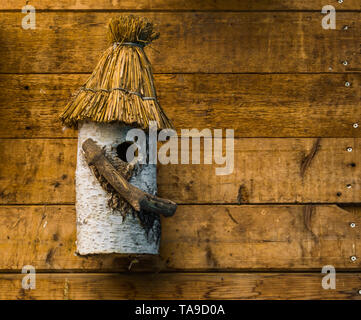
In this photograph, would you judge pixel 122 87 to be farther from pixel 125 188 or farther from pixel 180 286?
pixel 180 286

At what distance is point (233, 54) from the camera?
1570mm

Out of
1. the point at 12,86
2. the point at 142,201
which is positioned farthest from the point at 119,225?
the point at 12,86

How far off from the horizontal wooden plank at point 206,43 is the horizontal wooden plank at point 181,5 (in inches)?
0.6

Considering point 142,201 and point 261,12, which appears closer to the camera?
point 142,201

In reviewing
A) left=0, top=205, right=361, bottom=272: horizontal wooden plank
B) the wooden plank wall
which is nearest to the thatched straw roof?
the wooden plank wall

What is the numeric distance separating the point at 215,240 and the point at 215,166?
0.18 metres

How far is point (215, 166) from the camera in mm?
1537

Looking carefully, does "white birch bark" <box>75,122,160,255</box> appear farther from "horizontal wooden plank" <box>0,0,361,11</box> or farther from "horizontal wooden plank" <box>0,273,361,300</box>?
"horizontal wooden plank" <box>0,0,361,11</box>

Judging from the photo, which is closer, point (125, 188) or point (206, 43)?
point (125, 188)

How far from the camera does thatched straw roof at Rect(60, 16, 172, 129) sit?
1296mm

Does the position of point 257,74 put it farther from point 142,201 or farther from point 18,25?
point 18,25

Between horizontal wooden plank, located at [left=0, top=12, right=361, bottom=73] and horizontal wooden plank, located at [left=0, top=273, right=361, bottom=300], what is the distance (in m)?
0.50

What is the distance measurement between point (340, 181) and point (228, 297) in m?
0.38

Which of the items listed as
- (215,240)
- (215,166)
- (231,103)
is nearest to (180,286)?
(215,240)
